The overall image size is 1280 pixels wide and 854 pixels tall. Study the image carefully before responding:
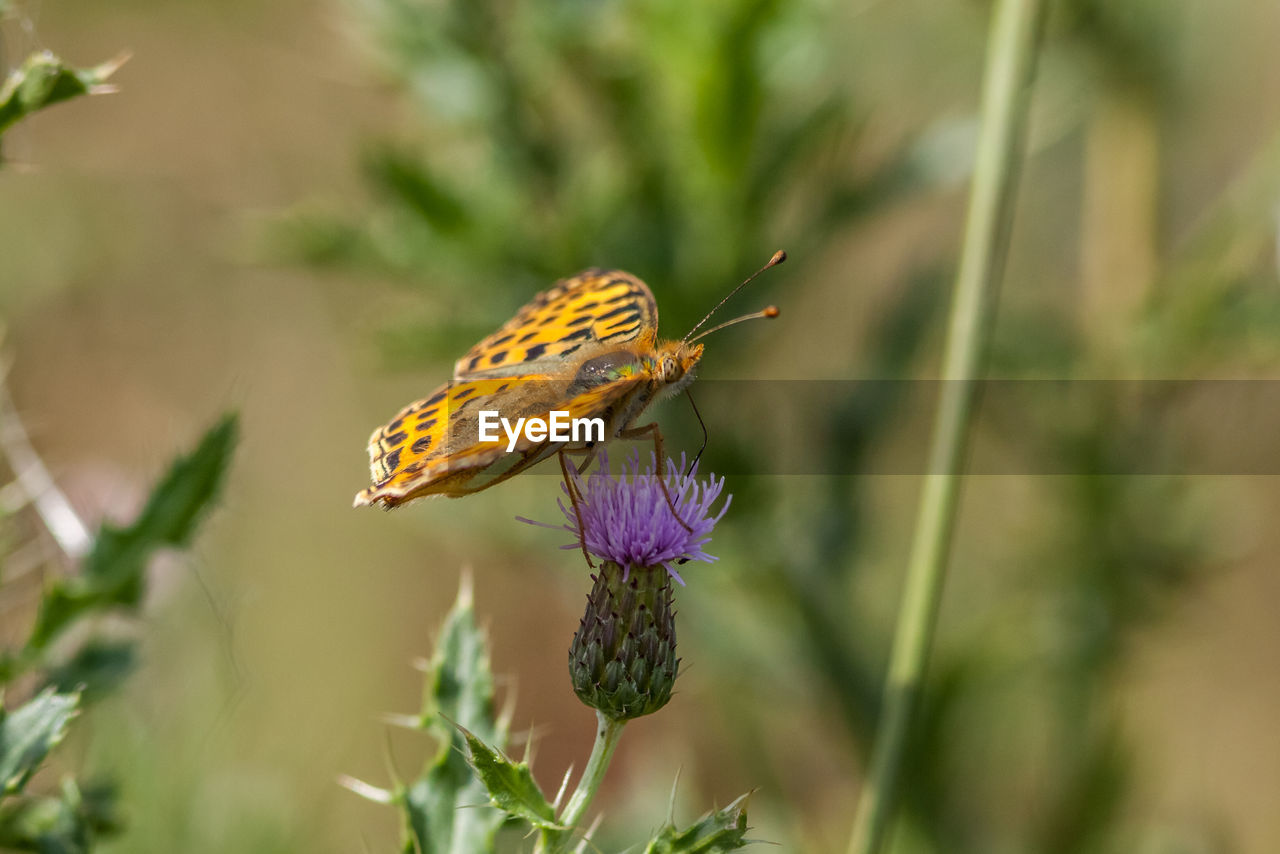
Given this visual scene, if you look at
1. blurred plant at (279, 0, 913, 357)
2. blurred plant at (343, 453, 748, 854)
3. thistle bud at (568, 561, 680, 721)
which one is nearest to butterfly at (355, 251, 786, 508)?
blurred plant at (343, 453, 748, 854)

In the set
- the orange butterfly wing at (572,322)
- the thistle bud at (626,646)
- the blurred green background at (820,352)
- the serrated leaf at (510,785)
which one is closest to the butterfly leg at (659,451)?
the thistle bud at (626,646)

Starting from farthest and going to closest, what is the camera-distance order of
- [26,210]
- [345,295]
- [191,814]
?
[345,295], [26,210], [191,814]

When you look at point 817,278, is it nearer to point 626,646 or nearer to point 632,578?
point 632,578

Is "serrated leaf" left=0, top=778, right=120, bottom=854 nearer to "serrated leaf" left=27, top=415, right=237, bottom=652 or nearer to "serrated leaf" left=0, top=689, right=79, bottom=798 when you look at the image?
"serrated leaf" left=0, top=689, right=79, bottom=798

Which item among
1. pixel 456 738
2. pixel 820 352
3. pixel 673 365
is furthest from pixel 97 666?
pixel 820 352

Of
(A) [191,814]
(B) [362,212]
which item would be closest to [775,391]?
(B) [362,212]

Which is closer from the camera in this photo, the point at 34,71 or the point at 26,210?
the point at 34,71

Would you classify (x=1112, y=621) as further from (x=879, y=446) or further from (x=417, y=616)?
(x=417, y=616)
